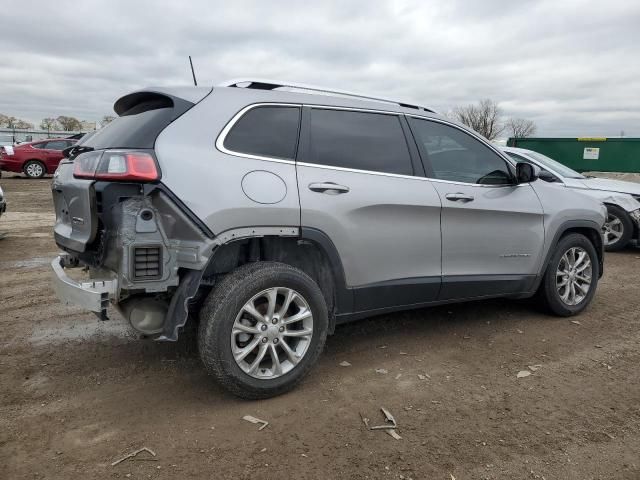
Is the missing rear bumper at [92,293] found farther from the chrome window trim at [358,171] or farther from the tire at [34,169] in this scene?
the tire at [34,169]

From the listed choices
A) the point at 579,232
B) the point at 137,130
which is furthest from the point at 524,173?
the point at 137,130

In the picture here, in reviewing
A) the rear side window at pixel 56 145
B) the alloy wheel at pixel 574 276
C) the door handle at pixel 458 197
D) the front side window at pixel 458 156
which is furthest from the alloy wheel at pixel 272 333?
the rear side window at pixel 56 145

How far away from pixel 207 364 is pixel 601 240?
4050 mm

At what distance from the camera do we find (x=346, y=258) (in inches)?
138

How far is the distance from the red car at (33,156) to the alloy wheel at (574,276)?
1949 centimetres

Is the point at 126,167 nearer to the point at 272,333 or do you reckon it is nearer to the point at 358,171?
the point at 272,333

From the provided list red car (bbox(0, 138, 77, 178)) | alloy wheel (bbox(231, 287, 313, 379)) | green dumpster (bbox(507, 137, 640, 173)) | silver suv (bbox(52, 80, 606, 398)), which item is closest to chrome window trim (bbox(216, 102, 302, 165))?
silver suv (bbox(52, 80, 606, 398))

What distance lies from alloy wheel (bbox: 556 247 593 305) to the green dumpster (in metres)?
9.65

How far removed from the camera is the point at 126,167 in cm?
287

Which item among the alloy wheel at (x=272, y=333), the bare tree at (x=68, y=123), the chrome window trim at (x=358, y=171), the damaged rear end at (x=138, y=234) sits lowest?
the alloy wheel at (x=272, y=333)

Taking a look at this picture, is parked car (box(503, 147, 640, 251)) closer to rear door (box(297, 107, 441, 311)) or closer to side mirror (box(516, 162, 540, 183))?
side mirror (box(516, 162, 540, 183))

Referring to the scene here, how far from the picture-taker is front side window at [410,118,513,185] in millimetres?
4031

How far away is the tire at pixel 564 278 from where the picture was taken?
4770 mm

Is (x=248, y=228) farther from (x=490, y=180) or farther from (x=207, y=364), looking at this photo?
(x=490, y=180)
